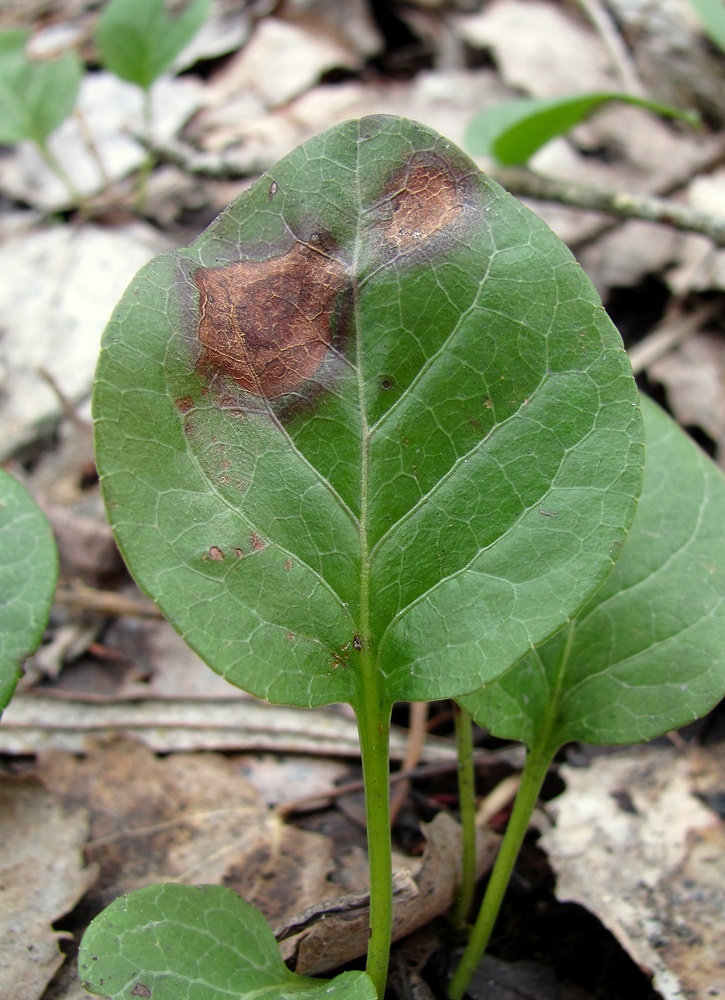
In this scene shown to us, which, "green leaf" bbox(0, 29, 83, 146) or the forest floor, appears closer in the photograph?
the forest floor

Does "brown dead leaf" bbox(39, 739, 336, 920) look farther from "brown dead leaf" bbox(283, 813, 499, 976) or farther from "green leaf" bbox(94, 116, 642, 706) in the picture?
"green leaf" bbox(94, 116, 642, 706)

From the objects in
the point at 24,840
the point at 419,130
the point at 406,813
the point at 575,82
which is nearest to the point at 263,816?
the point at 406,813

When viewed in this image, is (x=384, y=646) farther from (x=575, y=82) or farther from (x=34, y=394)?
(x=575, y=82)

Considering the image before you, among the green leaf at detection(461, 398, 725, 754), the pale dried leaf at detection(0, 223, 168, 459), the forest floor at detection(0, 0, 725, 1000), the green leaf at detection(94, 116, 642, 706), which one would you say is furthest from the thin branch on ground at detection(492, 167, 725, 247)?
the green leaf at detection(94, 116, 642, 706)

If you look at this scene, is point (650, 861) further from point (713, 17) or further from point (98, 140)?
point (98, 140)

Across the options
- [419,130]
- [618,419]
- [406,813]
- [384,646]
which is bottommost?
[406,813]

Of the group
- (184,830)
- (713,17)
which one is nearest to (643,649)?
(184,830)

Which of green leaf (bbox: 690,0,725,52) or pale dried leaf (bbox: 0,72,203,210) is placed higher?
green leaf (bbox: 690,0,725,52)
